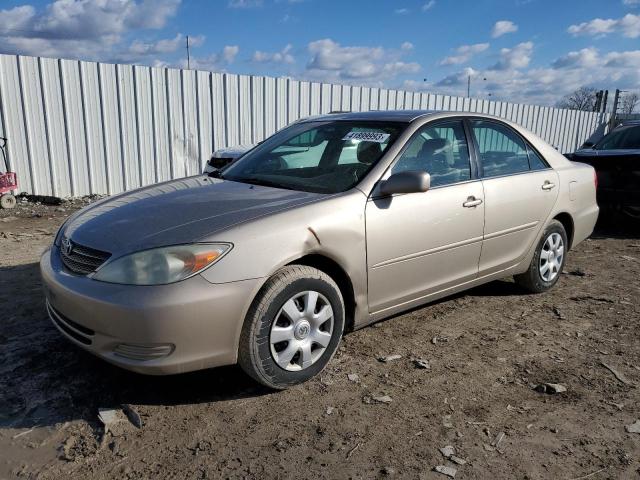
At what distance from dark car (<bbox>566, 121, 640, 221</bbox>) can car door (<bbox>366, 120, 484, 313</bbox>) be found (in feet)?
14.2

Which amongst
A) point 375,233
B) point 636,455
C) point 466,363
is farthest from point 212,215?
point 636,455

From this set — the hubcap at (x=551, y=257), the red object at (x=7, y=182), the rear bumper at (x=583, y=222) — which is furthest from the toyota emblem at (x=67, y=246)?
the red object at (x=7, y=182)

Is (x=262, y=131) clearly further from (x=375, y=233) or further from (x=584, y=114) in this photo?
(x=584, y=114)

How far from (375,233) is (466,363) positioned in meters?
1.09

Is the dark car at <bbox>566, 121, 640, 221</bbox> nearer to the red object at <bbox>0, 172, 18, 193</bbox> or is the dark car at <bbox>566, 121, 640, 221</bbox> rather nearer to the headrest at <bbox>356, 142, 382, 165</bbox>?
the headrest at <bbox>356, 142, 382, 165</bbox>

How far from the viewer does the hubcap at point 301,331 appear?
2887 millimetres

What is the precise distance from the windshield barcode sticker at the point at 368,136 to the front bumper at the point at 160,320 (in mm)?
1509

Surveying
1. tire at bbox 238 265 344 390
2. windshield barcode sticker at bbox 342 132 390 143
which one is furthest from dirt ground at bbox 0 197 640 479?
windshield barcode sticker at bbox 342 132 390 143

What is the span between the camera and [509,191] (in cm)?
415

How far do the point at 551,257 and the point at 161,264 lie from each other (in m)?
3.66

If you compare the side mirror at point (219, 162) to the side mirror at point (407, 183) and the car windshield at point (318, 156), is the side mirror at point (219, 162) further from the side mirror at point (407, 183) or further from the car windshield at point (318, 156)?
the side mirror at point (407, 183)

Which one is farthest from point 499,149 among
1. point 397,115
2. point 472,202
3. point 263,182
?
point 263,182

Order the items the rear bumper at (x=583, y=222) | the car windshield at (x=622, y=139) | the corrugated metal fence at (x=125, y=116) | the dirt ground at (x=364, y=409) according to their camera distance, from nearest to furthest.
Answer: the dirt ground at (x=364, y=409) → the rear bumper at (x=583, y=222) → the car windshield at (x=622, y=139) → the corrugated metal fence at (x=125, y=116)

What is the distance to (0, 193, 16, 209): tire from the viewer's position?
26.1 ft
